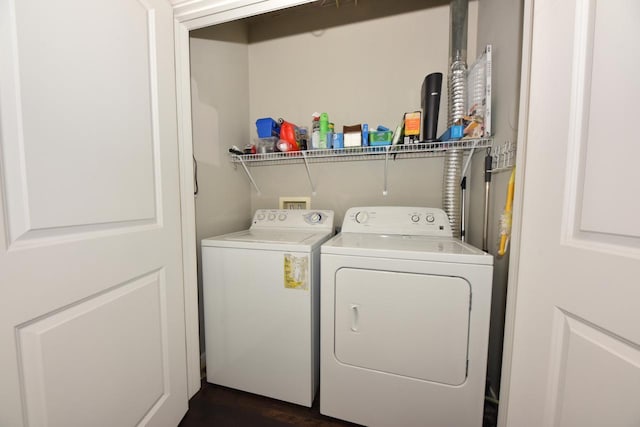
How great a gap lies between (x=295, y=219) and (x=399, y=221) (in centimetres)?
75

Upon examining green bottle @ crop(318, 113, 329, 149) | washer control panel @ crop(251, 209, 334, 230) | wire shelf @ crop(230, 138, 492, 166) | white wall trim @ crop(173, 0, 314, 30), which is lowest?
washer control panel @ crop(251, 209, 334, 230)

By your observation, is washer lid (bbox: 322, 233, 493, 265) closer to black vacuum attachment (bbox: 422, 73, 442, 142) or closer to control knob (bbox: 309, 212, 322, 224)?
control knob (bbox: 309, 212, 322, 224)

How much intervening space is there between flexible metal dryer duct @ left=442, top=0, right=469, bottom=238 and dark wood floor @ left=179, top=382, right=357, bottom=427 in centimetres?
137

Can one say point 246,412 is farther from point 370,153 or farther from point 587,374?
point 370,153

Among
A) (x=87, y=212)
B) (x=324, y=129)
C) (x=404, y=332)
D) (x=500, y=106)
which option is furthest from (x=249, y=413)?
(x=500, y=106)

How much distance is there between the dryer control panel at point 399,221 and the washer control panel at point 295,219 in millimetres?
166

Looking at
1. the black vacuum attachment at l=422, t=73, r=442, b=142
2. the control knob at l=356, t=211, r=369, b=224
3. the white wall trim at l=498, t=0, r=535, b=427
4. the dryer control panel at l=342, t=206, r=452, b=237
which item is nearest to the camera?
the white wall trim at l=498, t=0, r=535, b=427

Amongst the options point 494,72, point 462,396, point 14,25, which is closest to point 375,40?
point 494,72

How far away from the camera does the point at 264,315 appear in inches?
51.3

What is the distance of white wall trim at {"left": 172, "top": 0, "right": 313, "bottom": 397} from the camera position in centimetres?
111

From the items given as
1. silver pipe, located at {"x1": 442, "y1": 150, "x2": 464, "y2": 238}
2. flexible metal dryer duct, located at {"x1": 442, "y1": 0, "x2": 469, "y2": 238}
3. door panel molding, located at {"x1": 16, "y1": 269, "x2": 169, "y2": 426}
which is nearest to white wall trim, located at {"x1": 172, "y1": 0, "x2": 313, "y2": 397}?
door panel molding, located at {"x1": 16, "y1": 269, "x2": 169, "y2": 426}

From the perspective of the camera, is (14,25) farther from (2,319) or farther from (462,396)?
(462,396)

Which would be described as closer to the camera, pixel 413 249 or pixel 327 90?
pixel 413 249

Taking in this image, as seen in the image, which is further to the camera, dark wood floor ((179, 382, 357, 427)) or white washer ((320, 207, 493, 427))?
dark wood floor ((179, 382, 357, 427))
